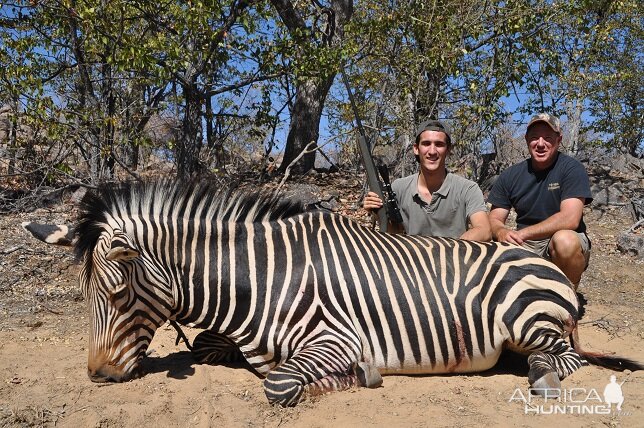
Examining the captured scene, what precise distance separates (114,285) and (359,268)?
1.57 meters

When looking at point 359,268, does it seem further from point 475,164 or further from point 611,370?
point 475,164

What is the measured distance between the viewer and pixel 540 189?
16.2 ft

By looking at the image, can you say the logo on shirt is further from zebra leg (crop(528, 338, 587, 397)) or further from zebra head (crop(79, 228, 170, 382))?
zebra head (crop(79, 228, 170, 382))

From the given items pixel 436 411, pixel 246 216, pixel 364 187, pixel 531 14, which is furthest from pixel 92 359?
pixel 531 14

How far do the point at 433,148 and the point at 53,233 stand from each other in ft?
9.97

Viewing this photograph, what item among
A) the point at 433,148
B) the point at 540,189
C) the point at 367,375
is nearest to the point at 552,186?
the point at 540,189

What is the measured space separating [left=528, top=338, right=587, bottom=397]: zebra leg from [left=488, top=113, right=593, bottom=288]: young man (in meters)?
0.99

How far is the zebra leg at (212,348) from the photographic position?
3.95 meters

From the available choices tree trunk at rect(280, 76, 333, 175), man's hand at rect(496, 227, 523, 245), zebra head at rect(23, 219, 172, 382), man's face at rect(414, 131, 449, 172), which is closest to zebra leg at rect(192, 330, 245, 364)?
zebra head at rect(23, 219, 172, 382)

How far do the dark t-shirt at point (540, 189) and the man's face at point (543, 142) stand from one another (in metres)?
0.09

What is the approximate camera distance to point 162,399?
3.29 meters

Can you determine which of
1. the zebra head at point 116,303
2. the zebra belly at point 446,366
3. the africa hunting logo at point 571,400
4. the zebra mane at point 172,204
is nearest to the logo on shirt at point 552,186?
the zebra belly at point 446,366

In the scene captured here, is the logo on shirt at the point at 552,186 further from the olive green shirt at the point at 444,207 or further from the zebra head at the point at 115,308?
the zebra head at the point at 115,308

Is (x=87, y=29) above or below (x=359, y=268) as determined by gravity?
above
